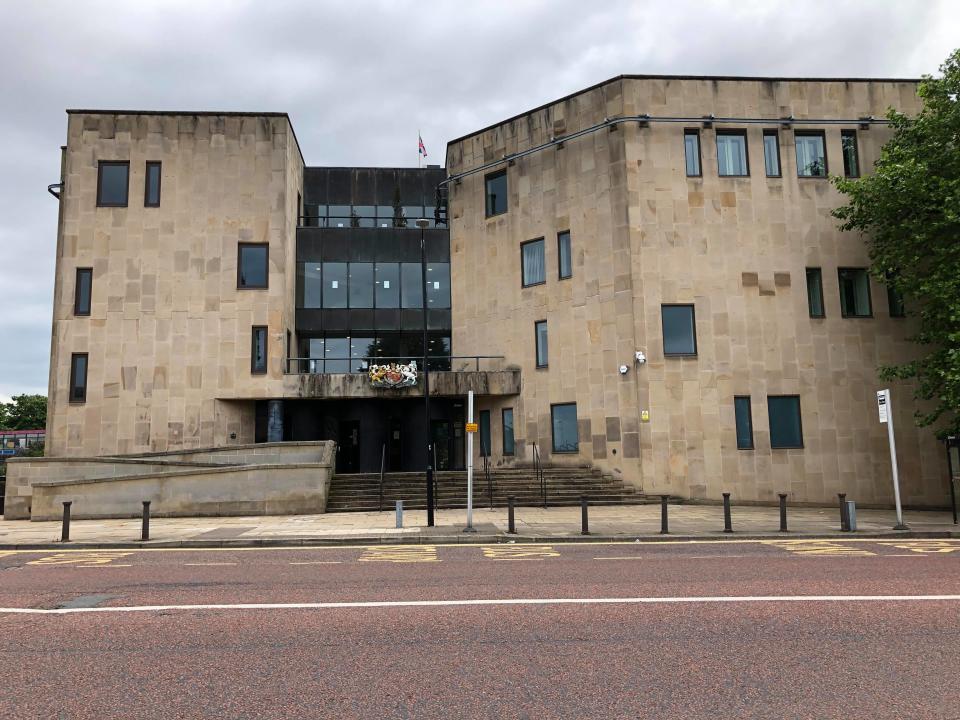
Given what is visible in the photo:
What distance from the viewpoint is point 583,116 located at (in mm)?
27812

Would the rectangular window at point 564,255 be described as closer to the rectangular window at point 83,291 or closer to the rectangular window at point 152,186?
the rectangular window at point 152,186

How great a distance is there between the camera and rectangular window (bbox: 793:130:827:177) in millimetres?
26672

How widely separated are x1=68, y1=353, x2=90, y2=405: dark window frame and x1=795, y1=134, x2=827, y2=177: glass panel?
2849 centimetres

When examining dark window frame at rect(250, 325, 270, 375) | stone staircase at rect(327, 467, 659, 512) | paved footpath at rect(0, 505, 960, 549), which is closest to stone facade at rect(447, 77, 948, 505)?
stone staircase at rect(327, 467, 659, 512)

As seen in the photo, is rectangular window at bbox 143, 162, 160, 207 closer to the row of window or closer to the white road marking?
the row of window

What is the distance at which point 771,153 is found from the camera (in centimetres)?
2677

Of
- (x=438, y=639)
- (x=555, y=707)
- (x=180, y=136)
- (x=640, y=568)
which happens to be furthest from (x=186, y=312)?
(x=555, y=707)

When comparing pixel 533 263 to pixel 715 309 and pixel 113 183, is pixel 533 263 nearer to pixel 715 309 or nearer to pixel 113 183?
Result: pixel 715 309

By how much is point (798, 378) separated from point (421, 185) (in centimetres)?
2041

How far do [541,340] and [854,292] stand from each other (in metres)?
11.6

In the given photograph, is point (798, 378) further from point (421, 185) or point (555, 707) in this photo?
point (555, 707)

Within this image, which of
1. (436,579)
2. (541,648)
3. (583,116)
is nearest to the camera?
(541,648)

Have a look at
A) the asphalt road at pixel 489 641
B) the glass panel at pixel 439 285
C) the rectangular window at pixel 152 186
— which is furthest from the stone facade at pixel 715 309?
the rectangular window at pixel 152 186

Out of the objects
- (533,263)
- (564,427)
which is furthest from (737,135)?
(564,427)
